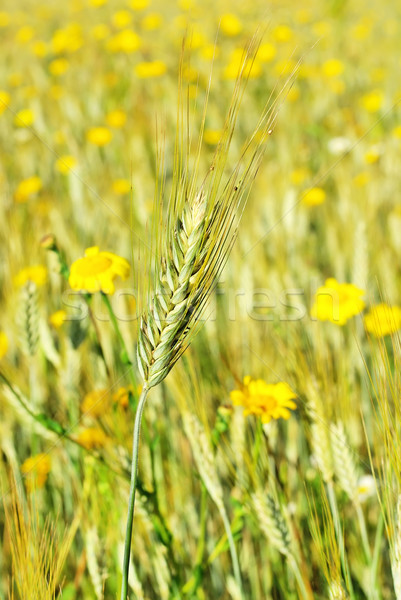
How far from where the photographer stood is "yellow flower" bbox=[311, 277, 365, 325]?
106cm

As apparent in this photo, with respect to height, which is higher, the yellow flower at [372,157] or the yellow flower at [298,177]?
the yellow flower at [372,157]

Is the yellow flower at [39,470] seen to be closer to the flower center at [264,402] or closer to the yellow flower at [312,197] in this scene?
the flower center at [264,402]

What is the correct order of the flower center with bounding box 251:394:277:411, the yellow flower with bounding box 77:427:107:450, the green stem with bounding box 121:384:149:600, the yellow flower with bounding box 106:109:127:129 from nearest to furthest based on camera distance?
the green stem with bounding box 121:384:149:600
the flower center with bounding box 251:394:277:411
the yellow flower with bounding box 77:427:107:450
the yellow flower with bounding box 106:109:127:129

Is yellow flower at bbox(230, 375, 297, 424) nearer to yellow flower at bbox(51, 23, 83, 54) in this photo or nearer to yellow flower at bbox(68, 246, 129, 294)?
yellow flower at bbox(68, 246, 129, 294)

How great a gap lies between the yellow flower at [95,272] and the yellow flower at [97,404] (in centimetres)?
17

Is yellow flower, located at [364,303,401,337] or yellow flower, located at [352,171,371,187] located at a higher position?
yellow flower, located at [352,171,371,187]

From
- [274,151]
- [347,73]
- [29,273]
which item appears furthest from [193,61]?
[29,273]

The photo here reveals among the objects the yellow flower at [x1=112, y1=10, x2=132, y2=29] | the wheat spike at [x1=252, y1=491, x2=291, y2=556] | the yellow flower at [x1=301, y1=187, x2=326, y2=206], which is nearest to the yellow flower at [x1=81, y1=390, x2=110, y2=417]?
the wheat spike at [x1=252, y1=491, x2=291, y2=556]

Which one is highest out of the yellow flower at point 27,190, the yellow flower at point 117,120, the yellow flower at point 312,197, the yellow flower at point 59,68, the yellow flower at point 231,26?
the yellow flower at point 231,26

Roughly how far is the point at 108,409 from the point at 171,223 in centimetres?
34

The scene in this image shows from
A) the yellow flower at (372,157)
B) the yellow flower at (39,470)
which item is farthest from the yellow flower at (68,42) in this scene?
the yellow flower at (39,470)

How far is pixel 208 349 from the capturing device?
1.21 meters

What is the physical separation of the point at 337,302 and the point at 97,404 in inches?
21.1

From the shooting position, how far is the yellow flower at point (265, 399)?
783 mm
